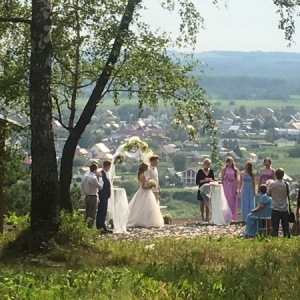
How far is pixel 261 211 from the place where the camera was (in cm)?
2183

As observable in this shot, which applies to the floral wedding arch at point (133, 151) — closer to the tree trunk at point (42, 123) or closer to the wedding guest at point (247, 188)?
the wedding guest at point (247, 188)

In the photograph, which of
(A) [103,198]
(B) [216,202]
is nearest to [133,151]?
(B) [216,202]

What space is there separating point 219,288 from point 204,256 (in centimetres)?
524

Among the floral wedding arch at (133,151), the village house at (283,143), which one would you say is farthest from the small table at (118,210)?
the village house at (283,143)

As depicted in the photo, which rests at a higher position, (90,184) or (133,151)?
(133,151)

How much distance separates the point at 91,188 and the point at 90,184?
0.13m

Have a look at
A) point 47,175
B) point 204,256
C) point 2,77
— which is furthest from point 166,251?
point 2,77

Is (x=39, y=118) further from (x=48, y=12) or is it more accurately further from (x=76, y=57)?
(x=76, y=57)

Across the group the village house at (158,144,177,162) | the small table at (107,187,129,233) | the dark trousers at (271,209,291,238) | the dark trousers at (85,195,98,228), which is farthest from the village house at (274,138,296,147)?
the dark trousers at (271,209,291,238)

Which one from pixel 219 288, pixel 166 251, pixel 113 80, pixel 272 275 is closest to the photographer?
pixel 219 288

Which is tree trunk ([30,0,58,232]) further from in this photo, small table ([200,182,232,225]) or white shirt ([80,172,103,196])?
small table ([200,182,232,225])

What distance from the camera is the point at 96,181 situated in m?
Answer: 22.5

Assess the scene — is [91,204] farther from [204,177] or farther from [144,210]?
[204,177]

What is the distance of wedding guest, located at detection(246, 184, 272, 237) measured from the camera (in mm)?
21719
